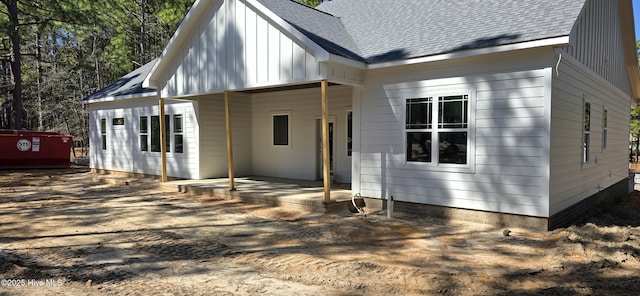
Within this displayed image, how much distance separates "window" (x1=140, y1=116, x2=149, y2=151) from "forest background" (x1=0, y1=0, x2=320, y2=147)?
7753mm

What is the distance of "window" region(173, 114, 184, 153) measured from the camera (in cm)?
1300

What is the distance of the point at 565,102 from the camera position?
695 cm

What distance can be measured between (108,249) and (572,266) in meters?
6.09

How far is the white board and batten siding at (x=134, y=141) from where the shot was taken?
12.7 metres

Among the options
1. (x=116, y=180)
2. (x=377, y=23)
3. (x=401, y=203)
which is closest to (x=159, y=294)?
(x=401, y=203)

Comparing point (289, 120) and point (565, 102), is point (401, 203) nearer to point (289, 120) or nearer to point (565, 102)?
point (565, 102)

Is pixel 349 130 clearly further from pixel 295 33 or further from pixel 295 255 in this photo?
pixel 295 255

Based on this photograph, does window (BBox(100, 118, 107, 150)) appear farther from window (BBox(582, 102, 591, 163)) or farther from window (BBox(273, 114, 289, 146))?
window (BBox(582, 102, 591, 163))

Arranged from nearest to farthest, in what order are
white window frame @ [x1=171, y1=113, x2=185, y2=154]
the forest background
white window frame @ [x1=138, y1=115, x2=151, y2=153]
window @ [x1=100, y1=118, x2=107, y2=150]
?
white window frame @ [x1=171, y1=113, x2=185, y2=154] < white window frame @ [x1=138, y1=115, x2=151, y2=153] < window @ [x1=100, y1=118, x2=107, y2=150] < the forest background

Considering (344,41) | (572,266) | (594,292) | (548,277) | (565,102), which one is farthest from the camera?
(344,41)

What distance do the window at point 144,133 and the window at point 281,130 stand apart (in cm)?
495

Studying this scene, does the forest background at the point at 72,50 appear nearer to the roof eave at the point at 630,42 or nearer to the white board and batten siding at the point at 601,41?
the roof eave at the point at 630,42

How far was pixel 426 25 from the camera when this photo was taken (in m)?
8.64

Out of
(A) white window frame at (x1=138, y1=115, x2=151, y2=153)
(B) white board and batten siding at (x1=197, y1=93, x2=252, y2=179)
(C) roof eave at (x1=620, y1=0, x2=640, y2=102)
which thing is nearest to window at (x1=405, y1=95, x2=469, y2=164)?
(B) white board and batten siding at (x1=197, y1=93, x2=252, y2=179)
